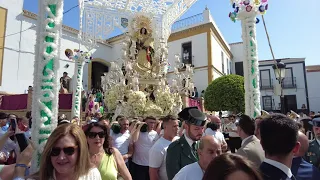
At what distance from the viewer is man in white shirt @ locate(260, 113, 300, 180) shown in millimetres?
1656

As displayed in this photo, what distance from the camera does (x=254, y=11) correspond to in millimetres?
5414

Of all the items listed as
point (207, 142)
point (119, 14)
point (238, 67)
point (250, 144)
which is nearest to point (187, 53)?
point (238, 67)

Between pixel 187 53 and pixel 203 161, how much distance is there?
21.4 meters

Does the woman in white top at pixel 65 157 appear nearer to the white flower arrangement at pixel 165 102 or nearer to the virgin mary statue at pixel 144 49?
the white flower arrangement at pixel 165 102

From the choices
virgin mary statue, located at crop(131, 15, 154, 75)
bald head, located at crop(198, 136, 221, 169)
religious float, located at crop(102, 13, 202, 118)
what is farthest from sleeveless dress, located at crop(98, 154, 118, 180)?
virgin mary statue, located at crop(131, 15, 154, 75)

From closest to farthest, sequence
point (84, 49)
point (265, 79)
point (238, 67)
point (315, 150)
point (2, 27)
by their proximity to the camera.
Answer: point (315, 150) < point (2, 27) < point (84, 49) < point (265, 79) < point (238, 67)

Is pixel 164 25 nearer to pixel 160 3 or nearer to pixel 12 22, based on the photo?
pixel 160 3

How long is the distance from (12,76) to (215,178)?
58.2ft

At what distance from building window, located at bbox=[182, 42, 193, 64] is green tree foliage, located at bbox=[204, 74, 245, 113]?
5441 millimetres

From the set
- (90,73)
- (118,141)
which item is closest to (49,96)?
(118,141)

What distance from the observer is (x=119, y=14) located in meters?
12.1

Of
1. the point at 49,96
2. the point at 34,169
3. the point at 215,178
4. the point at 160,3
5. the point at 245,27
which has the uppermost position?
the point at 160,3

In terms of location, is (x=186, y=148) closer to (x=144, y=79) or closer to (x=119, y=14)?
(x=144, y=79)

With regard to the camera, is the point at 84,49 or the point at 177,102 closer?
the point at 177,102
